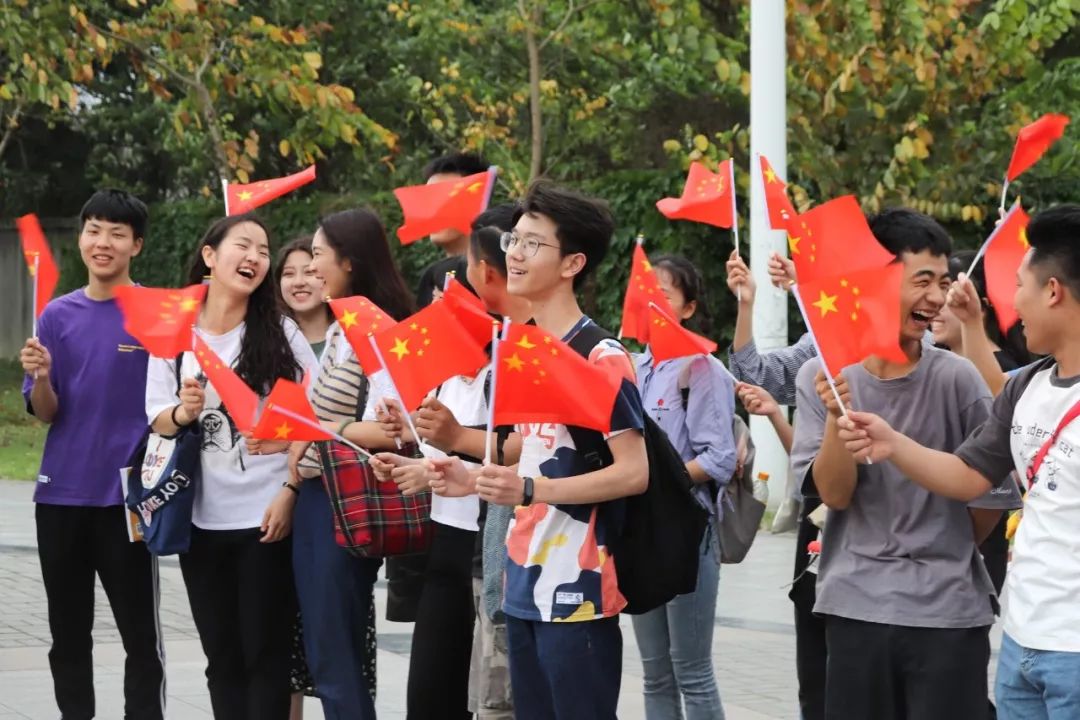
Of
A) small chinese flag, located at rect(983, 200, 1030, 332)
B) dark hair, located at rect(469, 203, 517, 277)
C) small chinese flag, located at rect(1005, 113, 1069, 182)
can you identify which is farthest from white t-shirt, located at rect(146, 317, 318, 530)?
small chinese flag, located at rect(1005, 113, 1069, 182)

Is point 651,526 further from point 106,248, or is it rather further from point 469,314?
point 106,248

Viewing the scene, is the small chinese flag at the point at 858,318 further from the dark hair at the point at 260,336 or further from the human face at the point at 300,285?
the human face at the point at 300,285

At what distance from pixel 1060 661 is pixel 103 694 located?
183 inches

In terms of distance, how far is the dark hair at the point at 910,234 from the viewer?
4.36 metres

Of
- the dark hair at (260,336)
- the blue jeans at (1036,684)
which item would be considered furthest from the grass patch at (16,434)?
the blue jeans at (1036,684)

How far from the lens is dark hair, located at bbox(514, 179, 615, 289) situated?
4496mm

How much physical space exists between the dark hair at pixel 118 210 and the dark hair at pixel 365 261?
3.21ft

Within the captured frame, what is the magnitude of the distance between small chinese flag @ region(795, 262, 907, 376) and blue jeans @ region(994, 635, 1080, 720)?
2.37 ft

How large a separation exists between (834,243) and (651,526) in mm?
852

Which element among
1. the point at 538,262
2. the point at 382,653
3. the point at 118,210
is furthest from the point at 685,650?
the point at 382,653

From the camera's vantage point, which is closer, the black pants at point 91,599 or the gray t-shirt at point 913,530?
the gray t-shirt at point 913,530

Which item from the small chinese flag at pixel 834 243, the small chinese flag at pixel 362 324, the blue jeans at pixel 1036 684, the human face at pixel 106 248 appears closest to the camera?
the blue jeans at pixel 1036 684

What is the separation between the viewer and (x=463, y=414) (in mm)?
5379

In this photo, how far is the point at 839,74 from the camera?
40.6ft
